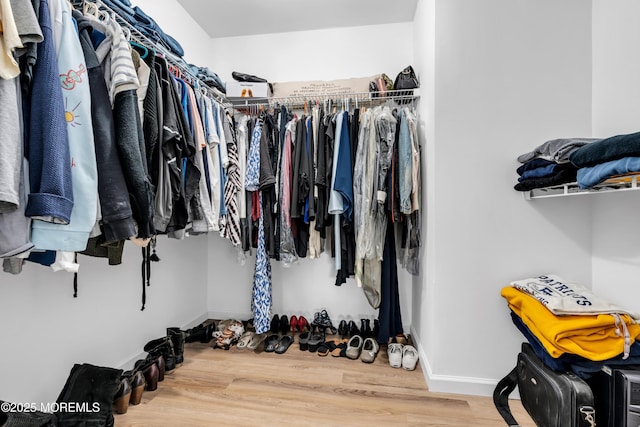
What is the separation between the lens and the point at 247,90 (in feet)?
7.36

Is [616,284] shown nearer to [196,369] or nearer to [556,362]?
[556,362]

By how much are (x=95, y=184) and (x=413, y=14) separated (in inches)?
97.9

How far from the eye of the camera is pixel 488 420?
1.34m

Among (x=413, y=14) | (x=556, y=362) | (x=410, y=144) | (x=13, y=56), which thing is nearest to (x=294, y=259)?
(x=410, y=144)

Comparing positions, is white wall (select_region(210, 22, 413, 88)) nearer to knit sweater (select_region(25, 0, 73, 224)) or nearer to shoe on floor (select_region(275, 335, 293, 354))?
knit sweater (select_region(25, 0, 73, 224))

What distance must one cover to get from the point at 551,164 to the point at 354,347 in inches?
61.6

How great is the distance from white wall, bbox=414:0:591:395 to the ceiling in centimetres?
83

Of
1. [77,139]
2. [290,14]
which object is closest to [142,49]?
[77,139]

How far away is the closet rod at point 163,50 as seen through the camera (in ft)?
4.05

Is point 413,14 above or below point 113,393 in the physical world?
above

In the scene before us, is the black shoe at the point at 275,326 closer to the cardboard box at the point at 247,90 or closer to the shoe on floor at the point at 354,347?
the shoe on floor at the point at 354,347

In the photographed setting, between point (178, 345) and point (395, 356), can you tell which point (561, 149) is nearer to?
point (395, 356)

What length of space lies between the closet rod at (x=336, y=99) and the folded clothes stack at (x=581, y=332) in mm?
1509

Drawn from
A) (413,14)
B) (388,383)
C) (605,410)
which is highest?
(413,14)
